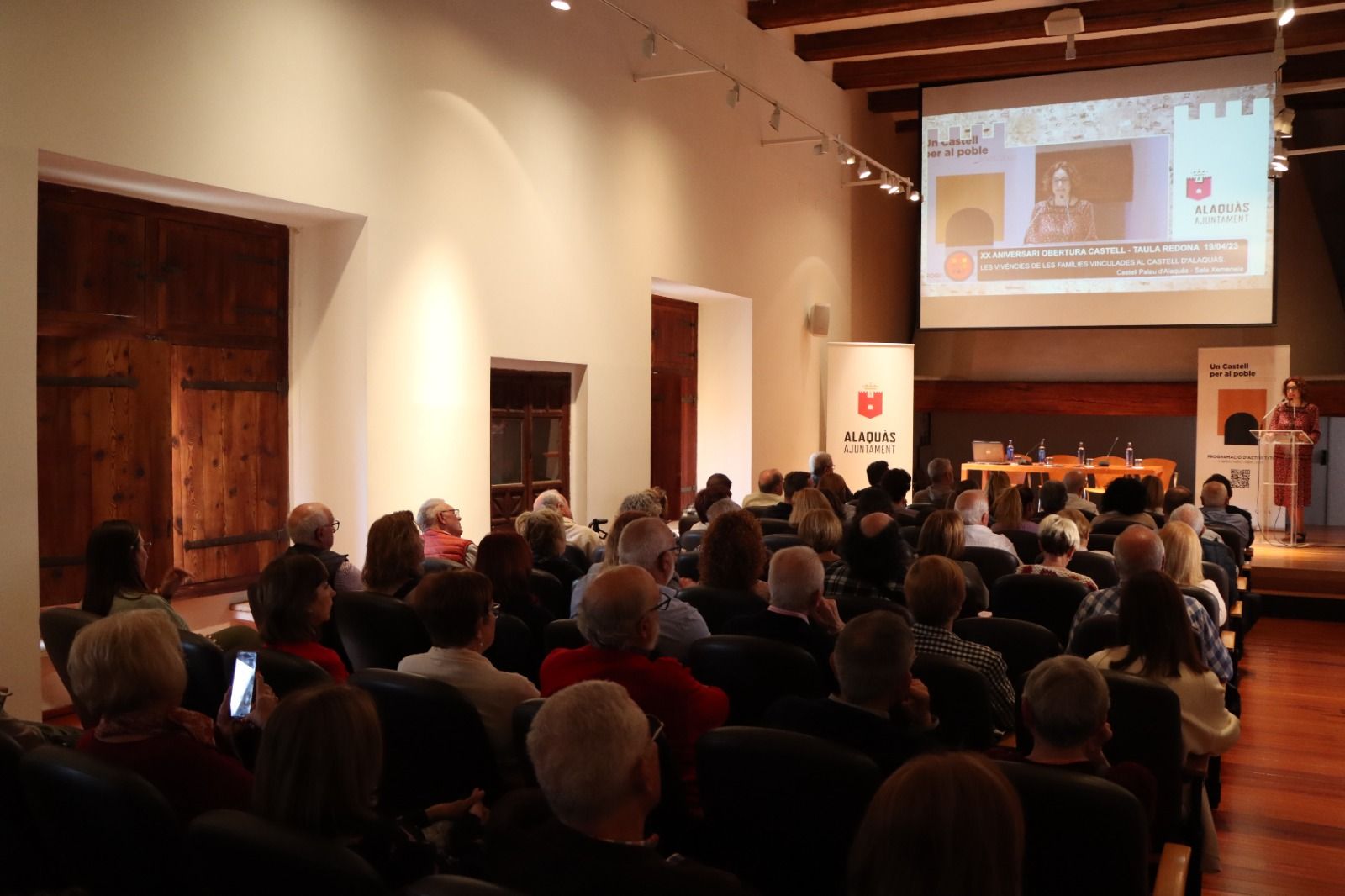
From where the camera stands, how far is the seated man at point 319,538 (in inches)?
180

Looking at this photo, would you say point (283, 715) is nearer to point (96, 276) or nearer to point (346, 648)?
point (346, 648)

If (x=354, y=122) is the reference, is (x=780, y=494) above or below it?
below

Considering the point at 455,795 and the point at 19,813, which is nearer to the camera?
the point at 19,813

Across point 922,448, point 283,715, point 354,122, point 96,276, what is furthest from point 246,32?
point 922,448

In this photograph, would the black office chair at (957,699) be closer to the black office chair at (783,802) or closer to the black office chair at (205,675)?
the black office chair at (783,802)

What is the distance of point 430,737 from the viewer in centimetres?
272

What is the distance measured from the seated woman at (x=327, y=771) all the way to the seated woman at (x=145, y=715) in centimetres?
46

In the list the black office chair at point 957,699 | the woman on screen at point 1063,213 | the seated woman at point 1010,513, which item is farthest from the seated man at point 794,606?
the woman on screen at point 1063,213

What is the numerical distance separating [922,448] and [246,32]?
12.0 meters

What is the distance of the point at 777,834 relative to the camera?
2.28 m

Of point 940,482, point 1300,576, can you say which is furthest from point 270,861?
point 1300,576

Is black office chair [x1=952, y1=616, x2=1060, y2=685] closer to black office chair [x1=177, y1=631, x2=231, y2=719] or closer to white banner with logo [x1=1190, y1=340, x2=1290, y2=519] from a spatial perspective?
black office chair [x1=177, y1=631, x2=231, y2=719]

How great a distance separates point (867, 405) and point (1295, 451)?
157 inches

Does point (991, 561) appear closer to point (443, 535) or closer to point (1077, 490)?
point (443, 535)
